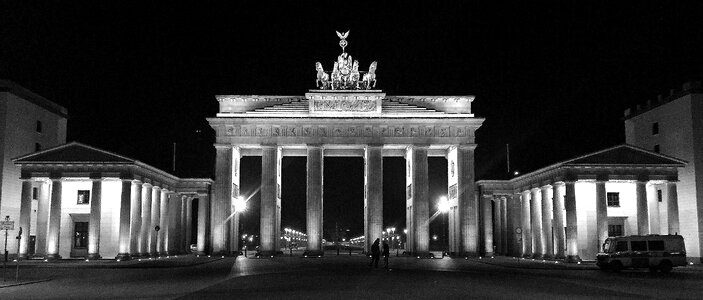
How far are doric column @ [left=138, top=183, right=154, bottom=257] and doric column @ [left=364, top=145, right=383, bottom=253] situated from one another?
2167cm

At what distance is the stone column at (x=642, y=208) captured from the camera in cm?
6132

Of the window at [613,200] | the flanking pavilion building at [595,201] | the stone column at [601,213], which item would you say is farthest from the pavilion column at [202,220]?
the window at [613,200]

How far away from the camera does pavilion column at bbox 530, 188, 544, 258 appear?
233 ft

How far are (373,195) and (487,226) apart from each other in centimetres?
1346

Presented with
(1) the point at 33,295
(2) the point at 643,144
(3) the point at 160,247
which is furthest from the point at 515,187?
(1) the point at 33,295

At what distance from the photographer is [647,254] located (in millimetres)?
47125

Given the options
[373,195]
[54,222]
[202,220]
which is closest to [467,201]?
[373,195]

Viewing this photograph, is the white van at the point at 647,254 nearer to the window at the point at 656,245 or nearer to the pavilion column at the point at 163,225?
the window at the point at 656,245

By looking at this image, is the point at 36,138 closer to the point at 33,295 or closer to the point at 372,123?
the point at 372,123

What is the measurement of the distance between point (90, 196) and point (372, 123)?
93.2 ft

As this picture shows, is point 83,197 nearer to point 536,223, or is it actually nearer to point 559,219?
point 536,223

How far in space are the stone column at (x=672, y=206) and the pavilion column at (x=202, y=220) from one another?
151ft

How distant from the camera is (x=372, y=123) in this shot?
7356 centimetres

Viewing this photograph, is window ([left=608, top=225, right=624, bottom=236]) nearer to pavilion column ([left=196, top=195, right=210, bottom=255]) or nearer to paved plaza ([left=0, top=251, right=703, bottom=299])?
paved plaza ([left=0, top=251, right=703, bottom=299])
